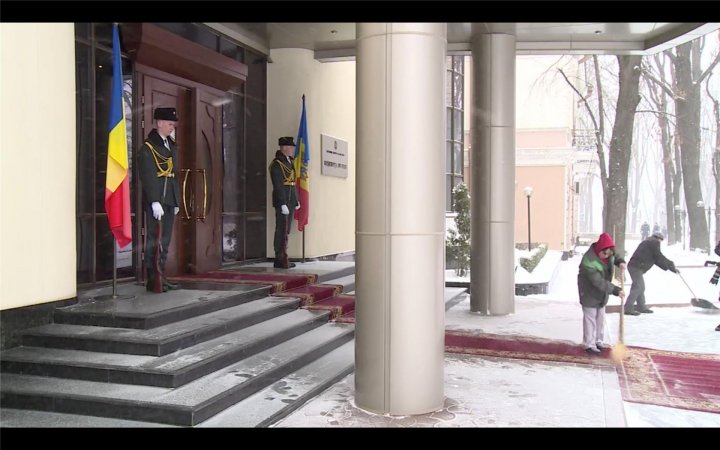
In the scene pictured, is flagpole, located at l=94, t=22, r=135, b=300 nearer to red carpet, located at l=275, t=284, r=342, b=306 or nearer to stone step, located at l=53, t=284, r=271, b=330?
stone step, located at l=53, t=284, r=271, b=330

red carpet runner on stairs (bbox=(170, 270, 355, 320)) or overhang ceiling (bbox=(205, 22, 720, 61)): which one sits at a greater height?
overhang ceiling (bbox=(205, 22, 720, 61))

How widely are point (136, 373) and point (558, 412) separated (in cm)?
316

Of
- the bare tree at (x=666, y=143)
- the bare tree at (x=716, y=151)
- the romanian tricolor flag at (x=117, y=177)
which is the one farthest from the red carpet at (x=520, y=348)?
the bare tree at (x=716, y=151)

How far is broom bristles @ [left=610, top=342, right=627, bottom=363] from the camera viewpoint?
6.63 m

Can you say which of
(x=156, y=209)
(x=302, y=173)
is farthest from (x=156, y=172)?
(x=302, y=173)

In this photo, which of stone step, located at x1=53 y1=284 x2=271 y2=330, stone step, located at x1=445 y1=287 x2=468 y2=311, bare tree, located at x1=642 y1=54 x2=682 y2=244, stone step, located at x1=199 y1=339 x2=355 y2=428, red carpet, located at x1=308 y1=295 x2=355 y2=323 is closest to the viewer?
stone step, located at x1=199 y1=339 x2=355 y2=428

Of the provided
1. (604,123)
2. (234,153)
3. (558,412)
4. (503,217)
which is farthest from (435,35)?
(604,123)

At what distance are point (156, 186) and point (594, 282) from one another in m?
4.65

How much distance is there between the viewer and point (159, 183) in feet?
21.6

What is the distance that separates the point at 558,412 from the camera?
4.83 meters

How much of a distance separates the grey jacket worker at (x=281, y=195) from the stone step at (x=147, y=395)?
4.02m

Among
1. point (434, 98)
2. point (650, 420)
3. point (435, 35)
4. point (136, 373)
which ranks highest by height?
point (435, 35)

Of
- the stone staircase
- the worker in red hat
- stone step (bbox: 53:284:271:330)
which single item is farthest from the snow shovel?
stone step (bbox: 53:284:271:330)

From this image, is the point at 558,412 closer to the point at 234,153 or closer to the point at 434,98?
the point at 434,98
